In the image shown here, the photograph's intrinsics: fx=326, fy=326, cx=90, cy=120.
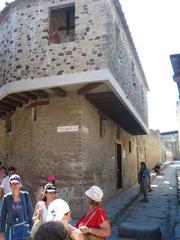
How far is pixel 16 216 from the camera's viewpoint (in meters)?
3.93

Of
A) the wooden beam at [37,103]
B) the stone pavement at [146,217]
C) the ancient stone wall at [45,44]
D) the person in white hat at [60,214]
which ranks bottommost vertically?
the stone pavement at [146,217]

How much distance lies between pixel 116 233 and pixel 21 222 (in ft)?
13.5

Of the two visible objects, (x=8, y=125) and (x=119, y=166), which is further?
(x=119, y=166)

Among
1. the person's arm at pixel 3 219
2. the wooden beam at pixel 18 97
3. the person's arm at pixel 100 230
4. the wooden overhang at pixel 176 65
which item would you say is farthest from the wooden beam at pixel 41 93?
the person's arm at pixel 100 230

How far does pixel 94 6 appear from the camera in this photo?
8.73 meters

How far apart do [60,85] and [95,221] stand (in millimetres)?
5398

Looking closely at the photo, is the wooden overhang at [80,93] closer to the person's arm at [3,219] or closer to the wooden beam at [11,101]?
the wooden beam at [11,101]

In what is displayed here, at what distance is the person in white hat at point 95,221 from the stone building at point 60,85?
4936mm

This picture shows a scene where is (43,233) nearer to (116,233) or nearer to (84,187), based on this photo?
(116,233)

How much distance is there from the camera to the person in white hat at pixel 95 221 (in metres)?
3.39

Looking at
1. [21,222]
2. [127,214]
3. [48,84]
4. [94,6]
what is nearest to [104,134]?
[127,214]

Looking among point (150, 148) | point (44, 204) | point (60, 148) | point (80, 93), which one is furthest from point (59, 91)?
point (150, 148)

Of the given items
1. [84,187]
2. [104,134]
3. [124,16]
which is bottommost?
[84,187]

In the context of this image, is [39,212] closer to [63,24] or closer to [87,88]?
[87,88]
